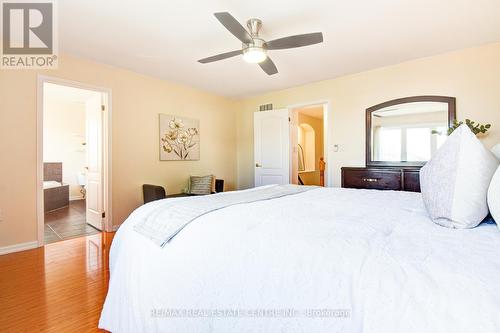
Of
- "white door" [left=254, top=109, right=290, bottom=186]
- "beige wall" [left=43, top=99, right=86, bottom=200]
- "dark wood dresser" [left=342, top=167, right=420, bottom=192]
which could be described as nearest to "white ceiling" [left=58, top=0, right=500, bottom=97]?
"white door" [left=254, top=109, right=290, bottom=186]

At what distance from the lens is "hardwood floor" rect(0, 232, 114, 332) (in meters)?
1.61

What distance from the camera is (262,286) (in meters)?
0.83

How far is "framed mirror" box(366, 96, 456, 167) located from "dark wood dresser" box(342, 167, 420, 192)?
28 cm

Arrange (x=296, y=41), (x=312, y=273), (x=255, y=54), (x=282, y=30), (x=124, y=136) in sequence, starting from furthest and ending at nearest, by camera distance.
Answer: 1. (x=124, y=136)
2. (x=282, y=30)
3. (x=255, y=54)
4. (x=296, y=41)
5. (x=312, y=273)

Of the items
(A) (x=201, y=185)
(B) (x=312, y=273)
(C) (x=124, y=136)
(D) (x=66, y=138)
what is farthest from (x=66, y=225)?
(B) (x=312, y=273)

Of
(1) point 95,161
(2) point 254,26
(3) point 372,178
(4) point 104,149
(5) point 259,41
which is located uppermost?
(2) point 254,26

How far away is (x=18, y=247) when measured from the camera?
2914 millimetres

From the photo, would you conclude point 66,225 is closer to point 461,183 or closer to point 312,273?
point 312,273

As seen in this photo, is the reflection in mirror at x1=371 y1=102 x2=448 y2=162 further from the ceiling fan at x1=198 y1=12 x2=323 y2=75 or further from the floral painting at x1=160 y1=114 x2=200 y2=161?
the floral painting at x1=160 y1=114 x2=200 y2=161

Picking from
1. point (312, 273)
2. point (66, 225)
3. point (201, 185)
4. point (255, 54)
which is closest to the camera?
point (312, 273)

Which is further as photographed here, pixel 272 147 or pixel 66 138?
pixel 66 138

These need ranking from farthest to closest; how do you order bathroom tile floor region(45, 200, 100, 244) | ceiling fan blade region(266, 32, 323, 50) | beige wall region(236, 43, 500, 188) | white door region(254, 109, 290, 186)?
white door region(254, 109, 290, 186)
bathroom tile floor region(45, 200, 100, 244)
beige wall region(236, 43, 500, 188)
ceiling fan blade region(266, 32, 323, 50)

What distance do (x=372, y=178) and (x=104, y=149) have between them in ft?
12.8

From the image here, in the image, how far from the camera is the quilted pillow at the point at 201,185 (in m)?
4.20
